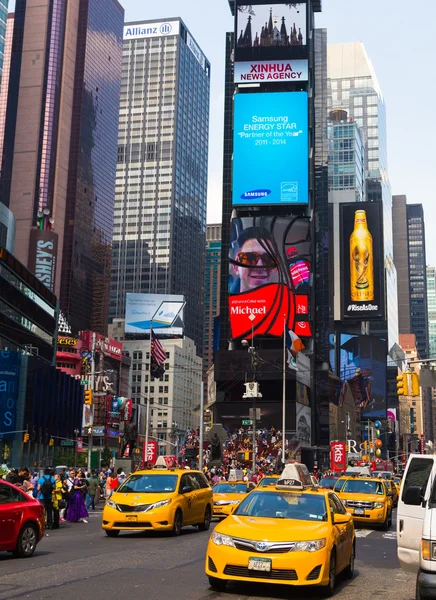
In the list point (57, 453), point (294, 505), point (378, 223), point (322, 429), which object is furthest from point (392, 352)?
point (294, 505)

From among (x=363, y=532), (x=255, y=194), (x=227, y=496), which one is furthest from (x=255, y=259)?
(x=363, y=532)

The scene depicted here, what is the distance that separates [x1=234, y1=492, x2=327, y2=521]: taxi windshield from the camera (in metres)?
12.0

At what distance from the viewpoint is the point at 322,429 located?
12394 centimetres

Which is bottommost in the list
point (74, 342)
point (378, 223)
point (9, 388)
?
point (9, 388)

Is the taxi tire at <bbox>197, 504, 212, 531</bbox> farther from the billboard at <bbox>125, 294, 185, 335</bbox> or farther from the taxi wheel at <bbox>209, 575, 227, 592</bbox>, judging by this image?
the billboard at <bbox>125, 294, 185, 335</bbox>

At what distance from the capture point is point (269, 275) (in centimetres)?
10700

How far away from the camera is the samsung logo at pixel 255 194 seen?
354ft

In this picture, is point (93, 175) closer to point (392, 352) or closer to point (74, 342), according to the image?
point (74, 342)

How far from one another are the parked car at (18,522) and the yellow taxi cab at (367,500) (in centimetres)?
1111

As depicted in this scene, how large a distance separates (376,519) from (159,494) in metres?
7.78

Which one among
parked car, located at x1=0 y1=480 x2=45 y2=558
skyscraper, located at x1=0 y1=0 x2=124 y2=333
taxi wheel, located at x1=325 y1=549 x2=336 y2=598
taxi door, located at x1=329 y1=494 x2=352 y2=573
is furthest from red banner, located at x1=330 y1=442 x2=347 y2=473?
skyscraper, located at x1=0 y1=0 x2=124 y2=333

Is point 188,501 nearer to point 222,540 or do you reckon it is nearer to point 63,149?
point 222,540

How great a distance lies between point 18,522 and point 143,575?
368cm

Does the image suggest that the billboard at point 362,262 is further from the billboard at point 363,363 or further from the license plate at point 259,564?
the license plate at point 259,564
